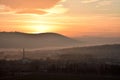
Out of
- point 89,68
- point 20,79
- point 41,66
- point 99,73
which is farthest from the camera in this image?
point 41,66

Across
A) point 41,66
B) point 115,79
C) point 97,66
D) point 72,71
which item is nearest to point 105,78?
point 115,79

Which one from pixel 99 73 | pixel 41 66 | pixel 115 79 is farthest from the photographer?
pixel 41 66

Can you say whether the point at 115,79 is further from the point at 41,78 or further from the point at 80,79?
the point at 41,78

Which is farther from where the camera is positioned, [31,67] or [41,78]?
[31,67]

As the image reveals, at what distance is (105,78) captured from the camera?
205 ft

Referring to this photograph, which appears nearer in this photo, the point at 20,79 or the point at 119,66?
the point at 20,79

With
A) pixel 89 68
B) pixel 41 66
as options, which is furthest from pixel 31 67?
pixel 89 68

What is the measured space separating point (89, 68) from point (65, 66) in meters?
6.74

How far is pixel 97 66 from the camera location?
263ft

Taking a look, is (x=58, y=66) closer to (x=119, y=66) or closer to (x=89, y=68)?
(x=89, y=68)

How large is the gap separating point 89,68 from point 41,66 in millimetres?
14165

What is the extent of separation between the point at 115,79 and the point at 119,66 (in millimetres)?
14761

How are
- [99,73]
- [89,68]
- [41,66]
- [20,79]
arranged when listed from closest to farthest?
[20,79]
[99,73]
[89,68]
[41,66]

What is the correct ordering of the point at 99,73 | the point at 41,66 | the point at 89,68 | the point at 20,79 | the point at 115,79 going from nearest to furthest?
1. the point at 20,79
2. the point at 115,79
3. the point at 99,73
4. the point at 89,68
5. the point at 41,66
